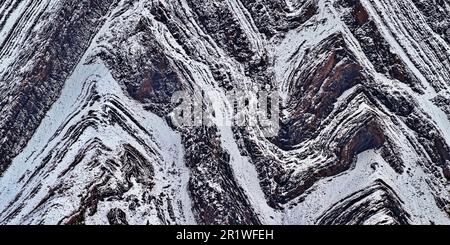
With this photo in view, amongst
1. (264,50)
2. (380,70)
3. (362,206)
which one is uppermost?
(264,50)

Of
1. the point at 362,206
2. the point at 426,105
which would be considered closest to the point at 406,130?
the point at 426,105

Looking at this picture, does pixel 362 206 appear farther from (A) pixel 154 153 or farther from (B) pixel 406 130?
(A) pixel 154 153

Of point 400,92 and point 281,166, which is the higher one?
point 400,92
